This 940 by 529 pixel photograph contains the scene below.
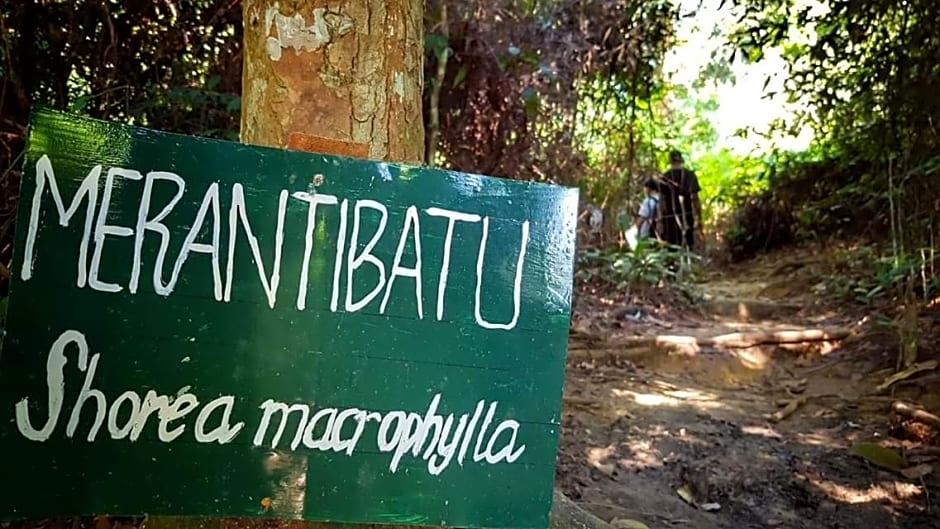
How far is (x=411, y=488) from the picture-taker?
1008mm

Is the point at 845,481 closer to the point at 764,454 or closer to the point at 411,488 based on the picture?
the point at 764,454

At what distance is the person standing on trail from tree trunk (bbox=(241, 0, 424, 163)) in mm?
6414

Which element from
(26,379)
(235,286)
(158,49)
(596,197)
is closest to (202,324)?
(235,286)

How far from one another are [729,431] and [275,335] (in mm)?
3656

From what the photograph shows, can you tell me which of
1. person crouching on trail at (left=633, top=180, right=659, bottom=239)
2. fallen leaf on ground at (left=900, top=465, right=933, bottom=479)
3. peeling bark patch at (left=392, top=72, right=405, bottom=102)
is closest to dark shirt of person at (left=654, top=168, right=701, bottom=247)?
person crouching on trail at (left=633, top=180, right=659, bottom=239)

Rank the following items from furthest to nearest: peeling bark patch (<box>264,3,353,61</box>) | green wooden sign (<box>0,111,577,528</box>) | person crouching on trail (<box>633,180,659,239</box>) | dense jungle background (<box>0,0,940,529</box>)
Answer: person crouching on trail (<box>633,180,659,239</box>) → dense jungle background (<box>0,0,940,529</box>) → peeling bark patch (<box>264,3,353,61</box>) → green wooden sign (<box>0,111,577,528</box>)

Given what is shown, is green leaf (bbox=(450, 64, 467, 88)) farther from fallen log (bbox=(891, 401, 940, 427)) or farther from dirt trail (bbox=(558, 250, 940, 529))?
fallen log (bbox=(891, 401, 940, 427))

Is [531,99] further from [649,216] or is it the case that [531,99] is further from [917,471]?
[649,216]

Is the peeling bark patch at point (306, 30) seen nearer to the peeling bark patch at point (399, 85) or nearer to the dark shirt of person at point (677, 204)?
the peeling bark patch at point (399, 85)

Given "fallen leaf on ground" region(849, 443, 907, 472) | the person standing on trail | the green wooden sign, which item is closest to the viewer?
the green wooden sign

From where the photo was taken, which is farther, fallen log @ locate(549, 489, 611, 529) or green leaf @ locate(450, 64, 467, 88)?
green leaf @ locate(450, 64, 467, 88)

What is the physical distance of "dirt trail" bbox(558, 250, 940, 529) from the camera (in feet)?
10.2

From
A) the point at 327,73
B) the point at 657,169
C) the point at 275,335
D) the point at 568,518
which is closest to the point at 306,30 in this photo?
the point at 327,73

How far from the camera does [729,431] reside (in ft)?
13.2
